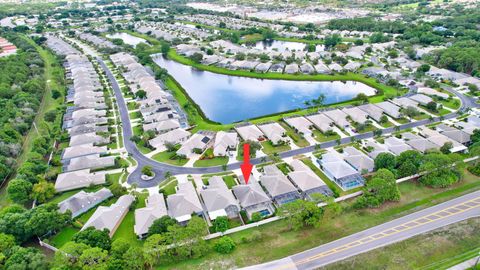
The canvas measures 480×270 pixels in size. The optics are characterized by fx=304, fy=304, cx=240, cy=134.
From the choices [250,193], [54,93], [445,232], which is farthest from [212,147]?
[54,93]

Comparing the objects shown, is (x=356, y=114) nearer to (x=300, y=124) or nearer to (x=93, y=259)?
(x=300, y=124)

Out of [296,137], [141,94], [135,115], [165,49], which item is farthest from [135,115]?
[165,49]

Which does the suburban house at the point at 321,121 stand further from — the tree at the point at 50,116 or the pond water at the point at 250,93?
the tree at the point at 50,116

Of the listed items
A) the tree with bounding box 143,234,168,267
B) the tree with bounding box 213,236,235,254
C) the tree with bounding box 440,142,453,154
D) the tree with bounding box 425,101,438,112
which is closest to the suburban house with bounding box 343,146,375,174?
the tree with bounding box 440,142,453,154

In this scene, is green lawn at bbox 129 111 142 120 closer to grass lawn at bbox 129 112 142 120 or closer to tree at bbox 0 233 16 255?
grass lawn at bbox 129 112 142 120

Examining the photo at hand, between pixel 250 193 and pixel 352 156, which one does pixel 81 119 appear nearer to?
pixel 250 193

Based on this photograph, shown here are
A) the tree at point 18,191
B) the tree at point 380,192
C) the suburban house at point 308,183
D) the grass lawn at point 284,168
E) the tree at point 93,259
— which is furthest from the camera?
the grass lawn at point 284,168

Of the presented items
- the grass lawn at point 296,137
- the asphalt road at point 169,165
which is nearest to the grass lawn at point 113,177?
the asphalt road at point 169,165
